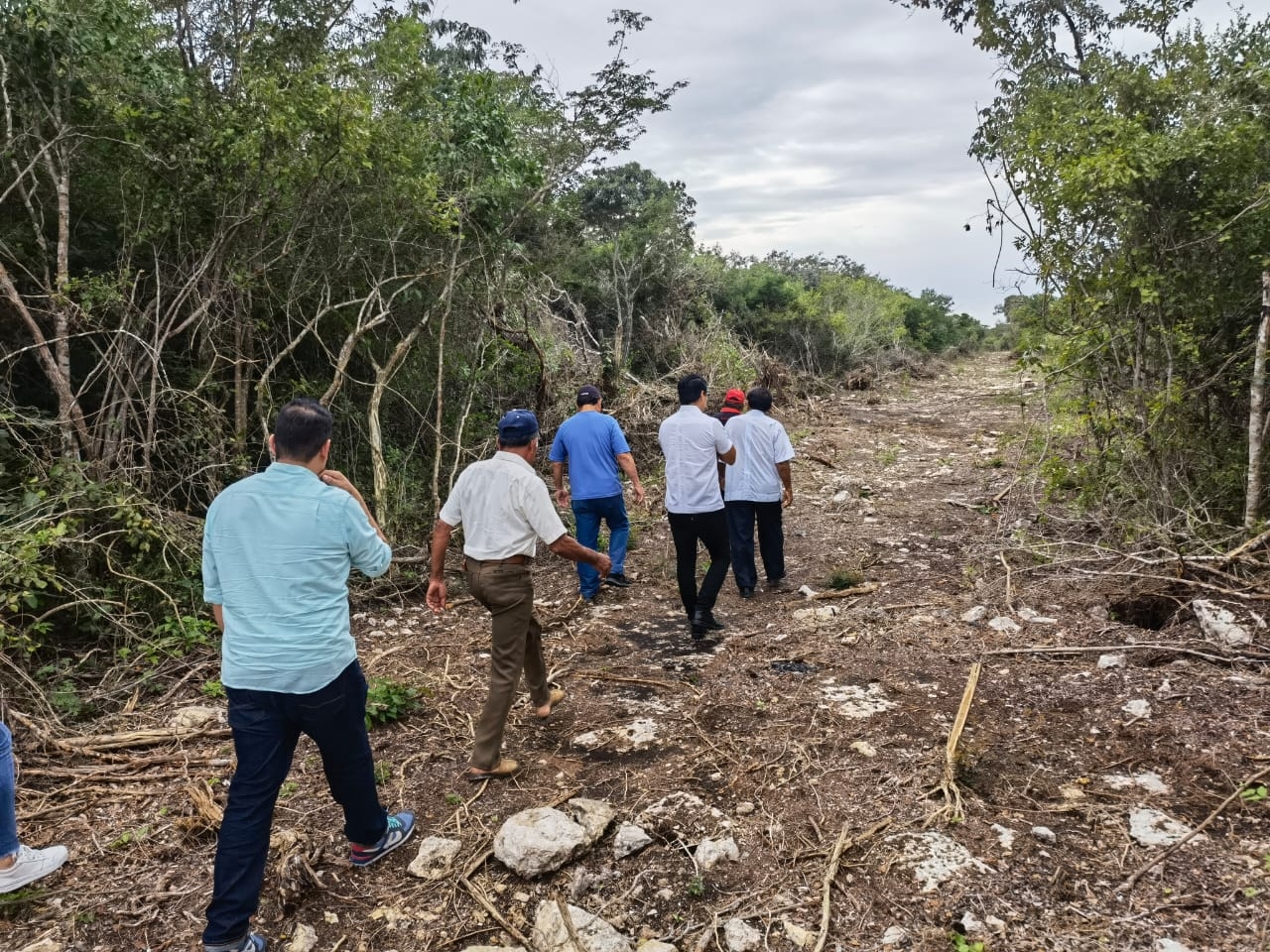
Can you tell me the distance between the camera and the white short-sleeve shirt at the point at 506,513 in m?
3.25

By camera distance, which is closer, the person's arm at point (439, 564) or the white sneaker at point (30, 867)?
the white sneaker at point (30, 867)

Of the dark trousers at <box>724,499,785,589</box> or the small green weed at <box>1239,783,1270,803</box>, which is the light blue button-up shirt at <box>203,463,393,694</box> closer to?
the small green weed at <box>1239,783,1270,803</box>

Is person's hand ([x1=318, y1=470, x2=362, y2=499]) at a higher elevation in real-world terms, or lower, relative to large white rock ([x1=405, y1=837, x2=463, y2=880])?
higher

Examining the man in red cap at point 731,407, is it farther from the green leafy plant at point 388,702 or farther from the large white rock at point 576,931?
the large white rock at point 576,931

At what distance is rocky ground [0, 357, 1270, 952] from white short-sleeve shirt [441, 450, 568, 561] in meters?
1.09

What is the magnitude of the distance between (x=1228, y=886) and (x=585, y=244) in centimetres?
1528

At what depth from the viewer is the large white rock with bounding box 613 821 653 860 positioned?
2752 millimetres

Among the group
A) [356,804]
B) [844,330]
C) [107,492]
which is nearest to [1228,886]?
[356,804]

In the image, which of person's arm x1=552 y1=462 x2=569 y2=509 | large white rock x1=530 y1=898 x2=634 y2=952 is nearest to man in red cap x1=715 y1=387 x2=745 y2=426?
person's arm x1=552 y1=462 x2=569 y2=509

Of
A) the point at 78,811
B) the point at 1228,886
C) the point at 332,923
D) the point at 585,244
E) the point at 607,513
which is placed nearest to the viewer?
the point at 1228,886

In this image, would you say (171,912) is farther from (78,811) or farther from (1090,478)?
(1090,478)

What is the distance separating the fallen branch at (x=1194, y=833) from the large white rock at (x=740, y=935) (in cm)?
117

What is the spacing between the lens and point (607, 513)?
19.5ft

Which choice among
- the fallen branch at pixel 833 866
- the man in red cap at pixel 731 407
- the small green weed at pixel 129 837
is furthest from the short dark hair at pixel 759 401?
the small green weed at pixel 129 837
